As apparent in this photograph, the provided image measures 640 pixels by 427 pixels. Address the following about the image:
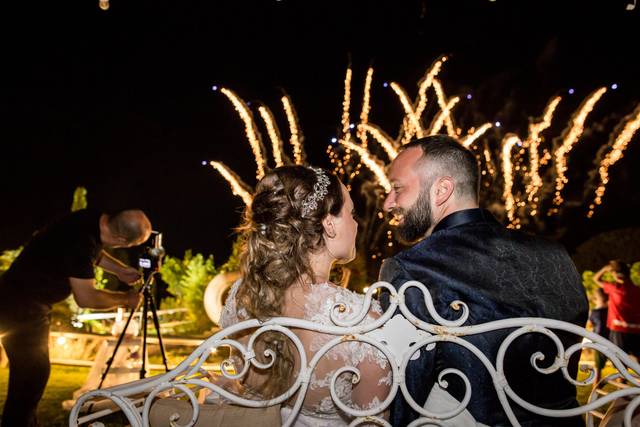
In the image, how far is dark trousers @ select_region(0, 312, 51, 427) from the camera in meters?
3.29

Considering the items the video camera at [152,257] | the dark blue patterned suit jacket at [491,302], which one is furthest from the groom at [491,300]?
the video camera at [152,257]

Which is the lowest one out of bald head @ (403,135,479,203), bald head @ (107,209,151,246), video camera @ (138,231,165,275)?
video camera @ (138,231,165,275)

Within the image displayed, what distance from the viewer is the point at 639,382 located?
143cm

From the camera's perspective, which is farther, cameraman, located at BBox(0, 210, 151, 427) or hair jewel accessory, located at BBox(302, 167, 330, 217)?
cameraman, located at BBox(0, 210, 151, 427)

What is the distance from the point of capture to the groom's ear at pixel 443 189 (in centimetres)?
199

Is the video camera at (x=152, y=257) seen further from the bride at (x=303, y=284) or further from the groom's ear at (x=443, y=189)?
the groom's ear at (x=443, y=189)

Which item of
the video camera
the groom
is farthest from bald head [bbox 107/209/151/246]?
the groom

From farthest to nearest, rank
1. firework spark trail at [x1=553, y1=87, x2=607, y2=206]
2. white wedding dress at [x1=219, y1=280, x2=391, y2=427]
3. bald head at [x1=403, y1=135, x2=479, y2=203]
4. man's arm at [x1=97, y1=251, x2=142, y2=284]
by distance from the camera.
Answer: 1. firework spark trail at [x1=553, y1=87, x2=607, y2=206]
2. man's arm at [x1=97, y1=251, x2=142, y2=284]
3. bald head at [x1=403, y1=135, x2=479, y2=203]
4. white wedding dress at [x1=219, y1=280, x2=391, y2=427]

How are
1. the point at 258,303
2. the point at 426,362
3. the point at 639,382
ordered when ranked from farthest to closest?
the point at 258,303 < the point at 426,362 < the point at 639,382

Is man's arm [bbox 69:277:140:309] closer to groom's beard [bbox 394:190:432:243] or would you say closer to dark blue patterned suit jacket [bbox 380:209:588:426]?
groom's beard [bbox 394:190:432:243]

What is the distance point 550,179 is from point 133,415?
21384 mm

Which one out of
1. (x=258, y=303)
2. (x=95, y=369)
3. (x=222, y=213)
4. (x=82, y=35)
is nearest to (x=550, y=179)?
(x=222, y=213)

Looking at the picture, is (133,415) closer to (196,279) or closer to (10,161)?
(196,279)

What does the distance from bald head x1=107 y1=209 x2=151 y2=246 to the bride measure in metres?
2.15
